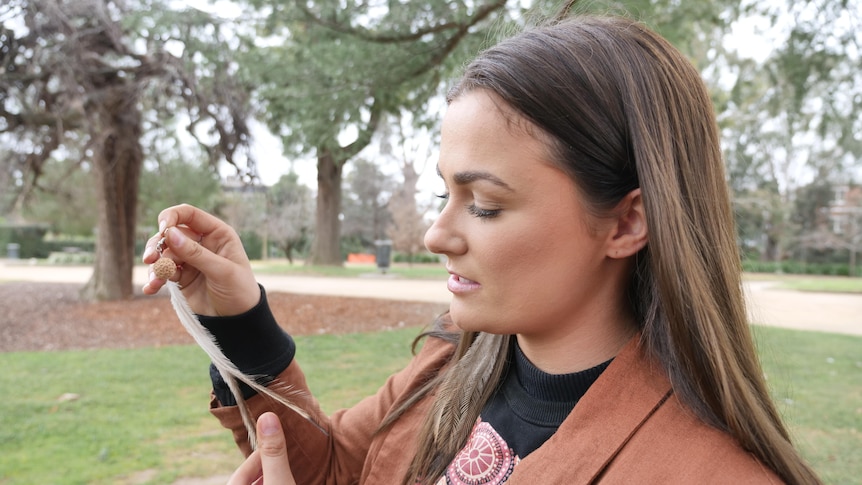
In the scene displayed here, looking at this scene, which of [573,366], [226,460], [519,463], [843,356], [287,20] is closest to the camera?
[519,463]

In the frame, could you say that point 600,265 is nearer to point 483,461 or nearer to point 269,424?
point 483,461

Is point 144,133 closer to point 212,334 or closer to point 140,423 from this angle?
point 140,423

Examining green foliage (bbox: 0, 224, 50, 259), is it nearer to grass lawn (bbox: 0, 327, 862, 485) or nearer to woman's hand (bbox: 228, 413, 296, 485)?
grass lawn (bbox: 0, 327, 862, 485)

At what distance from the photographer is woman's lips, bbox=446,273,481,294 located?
131cm

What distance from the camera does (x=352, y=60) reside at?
7.62m

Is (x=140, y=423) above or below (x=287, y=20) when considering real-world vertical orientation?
below

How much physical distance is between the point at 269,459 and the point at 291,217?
25.2m

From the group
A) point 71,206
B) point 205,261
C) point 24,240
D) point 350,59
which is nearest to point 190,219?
point 205,261

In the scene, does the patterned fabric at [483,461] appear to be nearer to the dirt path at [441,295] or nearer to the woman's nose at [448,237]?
the woman's nose at [448,237]

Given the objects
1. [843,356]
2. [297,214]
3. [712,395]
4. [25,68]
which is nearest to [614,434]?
[712,395]

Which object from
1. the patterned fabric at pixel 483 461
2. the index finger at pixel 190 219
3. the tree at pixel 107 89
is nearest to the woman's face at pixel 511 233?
the patterned fabric at pixel 483 461

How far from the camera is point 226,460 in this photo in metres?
4.50

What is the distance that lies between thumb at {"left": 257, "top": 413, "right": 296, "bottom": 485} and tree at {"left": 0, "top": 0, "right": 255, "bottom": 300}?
7879mm

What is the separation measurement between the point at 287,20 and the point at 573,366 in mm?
7544
